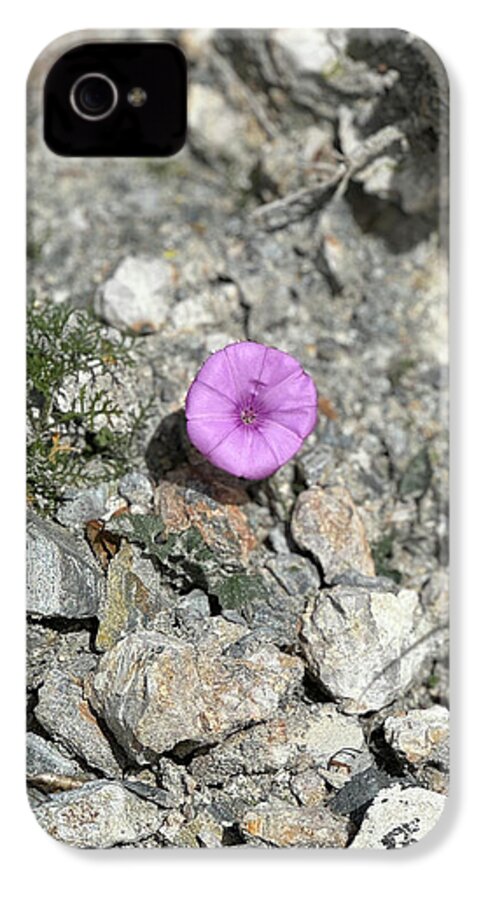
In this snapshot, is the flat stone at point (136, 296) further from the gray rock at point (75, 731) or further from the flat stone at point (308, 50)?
the gray rock at point (75, 731)

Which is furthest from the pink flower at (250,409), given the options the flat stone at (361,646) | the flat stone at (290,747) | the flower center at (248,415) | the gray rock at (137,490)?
the flat stone at (290,747)

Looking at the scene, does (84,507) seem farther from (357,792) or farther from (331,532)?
(357,792)

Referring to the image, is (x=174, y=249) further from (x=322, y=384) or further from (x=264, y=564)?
(x=264, y=564)

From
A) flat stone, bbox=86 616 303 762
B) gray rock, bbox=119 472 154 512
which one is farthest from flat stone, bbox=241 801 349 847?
gray rock, bbox=119 472 154 512

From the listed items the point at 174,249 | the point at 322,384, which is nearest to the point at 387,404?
the point at 322,384

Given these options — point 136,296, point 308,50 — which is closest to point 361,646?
point 136,296

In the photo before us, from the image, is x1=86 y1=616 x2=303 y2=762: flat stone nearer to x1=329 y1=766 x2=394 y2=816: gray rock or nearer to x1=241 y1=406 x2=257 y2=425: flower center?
x1=329 y1=766 x2=394 y2=816: gray rock
